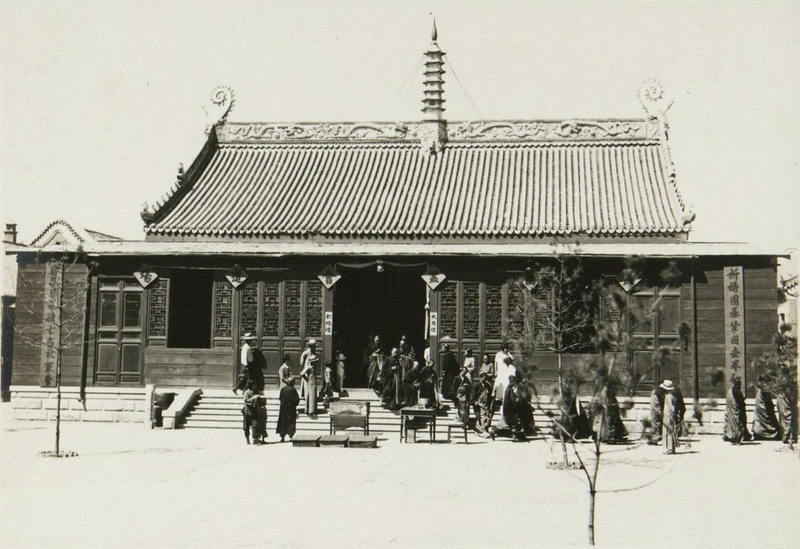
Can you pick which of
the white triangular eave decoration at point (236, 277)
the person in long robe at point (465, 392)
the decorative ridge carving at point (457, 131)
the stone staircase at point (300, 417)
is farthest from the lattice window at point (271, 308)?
the decorative ridge carving at point (457, 131)

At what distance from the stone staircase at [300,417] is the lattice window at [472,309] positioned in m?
1.69

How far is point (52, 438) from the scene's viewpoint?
1823cm

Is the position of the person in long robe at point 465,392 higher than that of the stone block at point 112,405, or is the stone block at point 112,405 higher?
the person in long robe at point 465,392

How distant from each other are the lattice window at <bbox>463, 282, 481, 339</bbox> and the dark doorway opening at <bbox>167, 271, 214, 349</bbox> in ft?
19.4

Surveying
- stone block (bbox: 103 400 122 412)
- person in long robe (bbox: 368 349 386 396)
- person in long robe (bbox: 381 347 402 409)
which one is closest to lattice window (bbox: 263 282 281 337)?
person in long robe (bbox: 368 349 386 396)

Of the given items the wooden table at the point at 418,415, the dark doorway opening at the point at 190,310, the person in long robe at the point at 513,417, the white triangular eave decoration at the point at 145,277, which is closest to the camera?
the wooden table at the point at 418,415

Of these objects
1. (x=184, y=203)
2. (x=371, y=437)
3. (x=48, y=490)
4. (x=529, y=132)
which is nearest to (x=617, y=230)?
(x=529, y=132)

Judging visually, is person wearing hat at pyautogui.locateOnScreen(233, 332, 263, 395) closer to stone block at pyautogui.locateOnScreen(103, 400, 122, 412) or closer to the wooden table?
stone block at pyautogui.locateOnScreen(103, 400, 122, 412)

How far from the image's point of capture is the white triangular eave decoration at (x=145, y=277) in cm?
2172

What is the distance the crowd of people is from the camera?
1717 cm

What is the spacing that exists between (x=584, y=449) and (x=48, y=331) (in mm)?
11888

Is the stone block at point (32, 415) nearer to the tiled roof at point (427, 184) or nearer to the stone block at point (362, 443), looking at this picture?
the tiled roof at point (427, 184)

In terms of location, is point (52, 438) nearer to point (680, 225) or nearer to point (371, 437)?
point (371, 437)

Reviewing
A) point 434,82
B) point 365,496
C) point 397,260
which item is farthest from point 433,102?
point 365,496
